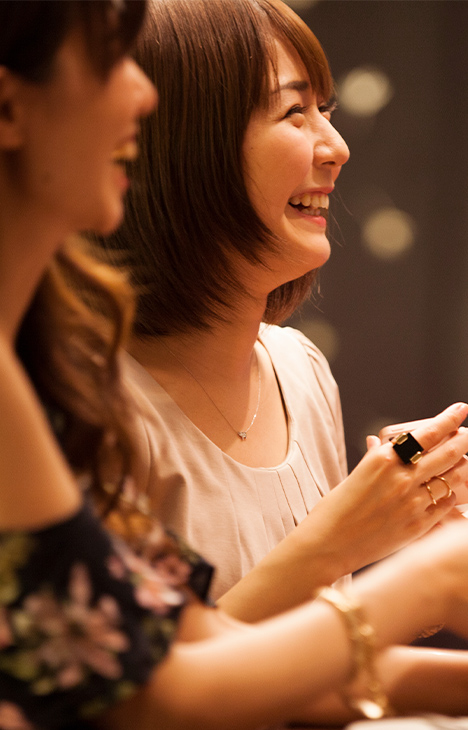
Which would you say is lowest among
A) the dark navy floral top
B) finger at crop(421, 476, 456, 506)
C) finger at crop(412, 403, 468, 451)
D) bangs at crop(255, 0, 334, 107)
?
finger at crop(421, 476, 456, 506)

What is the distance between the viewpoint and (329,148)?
3.73ft

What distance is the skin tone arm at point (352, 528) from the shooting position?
94 centimetres

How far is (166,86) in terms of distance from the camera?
40.7 inches

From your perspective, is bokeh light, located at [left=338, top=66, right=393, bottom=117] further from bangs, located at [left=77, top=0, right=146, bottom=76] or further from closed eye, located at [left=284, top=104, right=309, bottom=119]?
bangs, located at [left=77, top=0, right=146, bottom=76]

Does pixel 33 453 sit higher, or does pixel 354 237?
pixel 33 453

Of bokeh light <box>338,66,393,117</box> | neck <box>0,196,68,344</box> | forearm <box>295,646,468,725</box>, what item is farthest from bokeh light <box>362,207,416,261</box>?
neck <box>0,196,68,344</box>

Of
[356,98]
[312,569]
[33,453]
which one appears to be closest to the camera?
[33,453]

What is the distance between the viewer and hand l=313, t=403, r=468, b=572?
963mm

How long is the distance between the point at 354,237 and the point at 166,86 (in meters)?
1.06

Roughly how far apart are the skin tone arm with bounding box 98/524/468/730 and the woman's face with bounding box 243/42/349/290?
61cm

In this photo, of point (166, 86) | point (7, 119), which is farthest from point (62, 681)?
point (166, 86)

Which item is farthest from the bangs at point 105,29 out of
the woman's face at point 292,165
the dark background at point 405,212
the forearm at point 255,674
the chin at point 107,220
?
the dark background at point 405,212

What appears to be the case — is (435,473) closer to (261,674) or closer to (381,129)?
(261,674)

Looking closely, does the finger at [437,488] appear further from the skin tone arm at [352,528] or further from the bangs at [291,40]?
the bangs at [291,40]
